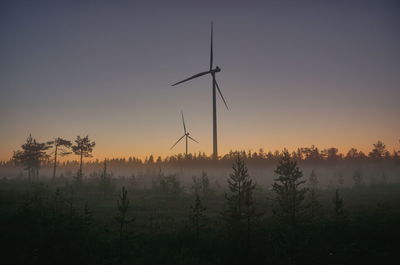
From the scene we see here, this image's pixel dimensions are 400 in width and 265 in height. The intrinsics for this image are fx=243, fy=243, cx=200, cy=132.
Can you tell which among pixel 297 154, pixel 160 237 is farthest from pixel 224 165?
pixel 160 237

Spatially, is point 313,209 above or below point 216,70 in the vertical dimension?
below

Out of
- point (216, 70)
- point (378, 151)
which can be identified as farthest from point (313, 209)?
point (378, 151)

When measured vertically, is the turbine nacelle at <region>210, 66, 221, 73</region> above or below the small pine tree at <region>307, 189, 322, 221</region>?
above

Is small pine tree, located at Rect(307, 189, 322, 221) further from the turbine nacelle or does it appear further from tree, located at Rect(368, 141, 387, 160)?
tree, located at Rect(368, 141, 387, 160)

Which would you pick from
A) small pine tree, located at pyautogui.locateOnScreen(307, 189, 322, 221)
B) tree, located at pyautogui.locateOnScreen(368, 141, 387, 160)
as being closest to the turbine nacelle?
small pine tree, located at pyautogui.locateOnScreen(307, 189, 322, 221)

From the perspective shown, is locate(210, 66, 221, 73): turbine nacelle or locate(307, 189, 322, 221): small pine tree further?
locate(210, 66, 221, 73): turbine nacelle

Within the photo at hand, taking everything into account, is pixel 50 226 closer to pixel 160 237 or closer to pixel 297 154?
pixel 160 237

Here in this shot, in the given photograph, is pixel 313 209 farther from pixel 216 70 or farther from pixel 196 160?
pixel 196 160

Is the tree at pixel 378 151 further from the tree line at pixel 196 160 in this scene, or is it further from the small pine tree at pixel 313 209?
the small pine tree at pixel 313 209

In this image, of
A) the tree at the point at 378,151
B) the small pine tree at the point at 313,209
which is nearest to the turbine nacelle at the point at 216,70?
the small pine tree at the point at 313,209

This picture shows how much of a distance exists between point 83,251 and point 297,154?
509 ft

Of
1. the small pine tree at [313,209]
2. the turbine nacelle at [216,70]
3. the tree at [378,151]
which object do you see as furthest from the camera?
the tree at [378,151]

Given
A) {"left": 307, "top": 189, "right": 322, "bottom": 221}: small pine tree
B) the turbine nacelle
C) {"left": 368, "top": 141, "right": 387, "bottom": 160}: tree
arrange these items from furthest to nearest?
{"left": 368, "top": 141, "right": 387, "bottom": 160}: tree, the turbine nacelle, {"left": 307, "top": 189, "right": 322, "bottom": 221}: small pine tree

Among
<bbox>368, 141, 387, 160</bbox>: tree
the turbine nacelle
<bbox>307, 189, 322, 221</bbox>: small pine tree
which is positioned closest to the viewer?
<bbox>307, 189, 322, 221</bbox>: small pine tree
